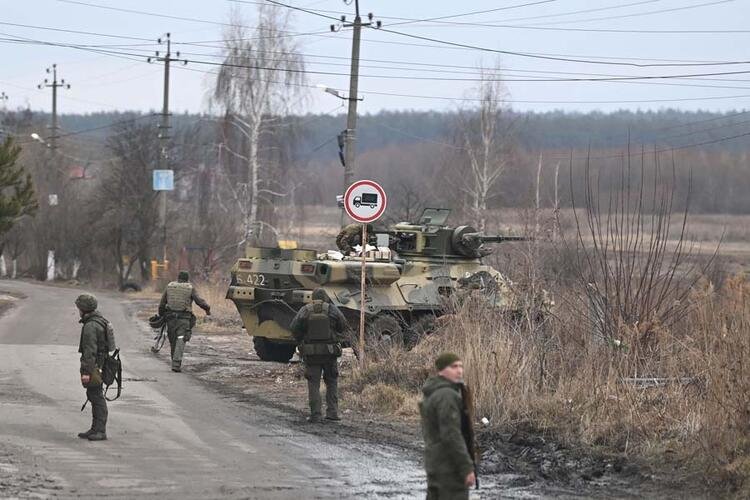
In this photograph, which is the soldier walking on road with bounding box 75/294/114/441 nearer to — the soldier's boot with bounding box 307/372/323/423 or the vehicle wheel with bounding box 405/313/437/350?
the soldier's boot with bounding box 307/372/323/423

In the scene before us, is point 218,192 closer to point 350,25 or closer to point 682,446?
point 350,25

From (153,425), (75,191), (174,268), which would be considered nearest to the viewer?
(153,425)

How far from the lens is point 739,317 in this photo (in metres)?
11.6

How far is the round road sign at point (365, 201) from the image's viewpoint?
16.8 m

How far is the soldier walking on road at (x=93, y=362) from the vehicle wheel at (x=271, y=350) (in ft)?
28.7

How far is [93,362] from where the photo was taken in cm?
1219

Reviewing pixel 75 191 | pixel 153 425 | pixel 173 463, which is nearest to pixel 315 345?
pixel 153 425

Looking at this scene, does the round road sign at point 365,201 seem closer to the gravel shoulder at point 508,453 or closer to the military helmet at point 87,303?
the gravel shoulder at point 508,453

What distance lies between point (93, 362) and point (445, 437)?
18.1 feet

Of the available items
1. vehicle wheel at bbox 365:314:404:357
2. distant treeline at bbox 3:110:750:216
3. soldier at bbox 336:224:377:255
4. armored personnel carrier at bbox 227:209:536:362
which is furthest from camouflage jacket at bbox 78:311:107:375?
distant treeline at bbox 3:110:750:216

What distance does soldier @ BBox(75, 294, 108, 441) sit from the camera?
12094mm

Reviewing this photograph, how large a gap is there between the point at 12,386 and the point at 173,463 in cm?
651

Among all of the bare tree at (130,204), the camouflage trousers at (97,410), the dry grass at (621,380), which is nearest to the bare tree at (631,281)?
the dry grass at (621,380)

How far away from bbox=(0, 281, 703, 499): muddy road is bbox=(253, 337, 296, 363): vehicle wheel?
2423 mm
